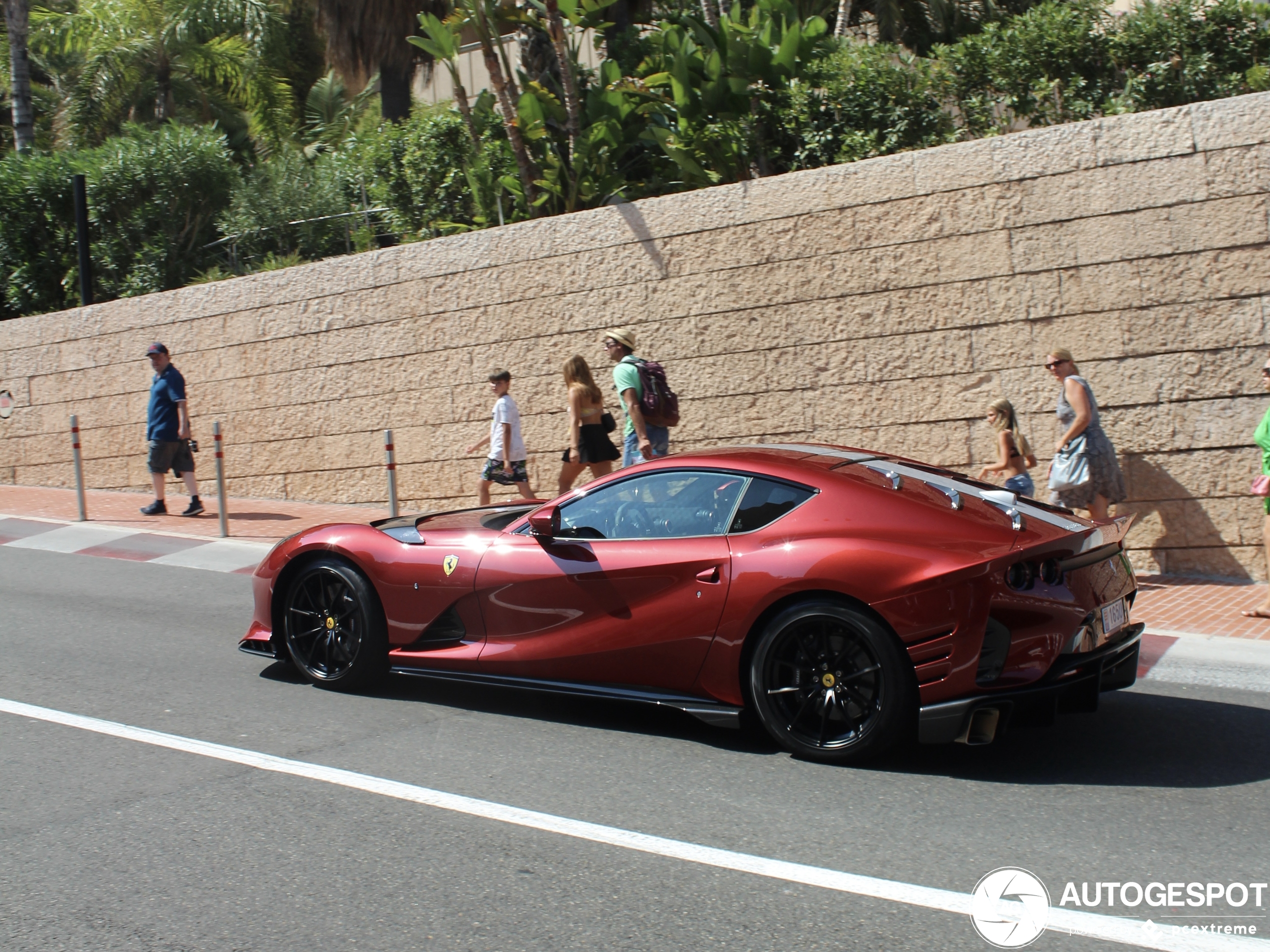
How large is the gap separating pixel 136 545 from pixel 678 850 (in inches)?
347

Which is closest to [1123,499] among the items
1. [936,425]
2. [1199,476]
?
[1199,476]

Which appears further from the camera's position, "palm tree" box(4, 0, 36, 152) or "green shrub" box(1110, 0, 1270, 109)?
"palm tree" box(4, 0, 36, 152)

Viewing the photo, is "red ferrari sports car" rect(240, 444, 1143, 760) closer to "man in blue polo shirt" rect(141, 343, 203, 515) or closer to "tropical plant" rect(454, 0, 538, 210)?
"man in blue polo shirt" rect(141, 343, 203, 515)

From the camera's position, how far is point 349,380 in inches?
531

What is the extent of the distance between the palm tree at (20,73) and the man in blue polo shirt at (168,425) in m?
10.5

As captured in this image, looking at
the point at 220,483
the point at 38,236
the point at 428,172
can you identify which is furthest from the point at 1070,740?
the point at 38,236

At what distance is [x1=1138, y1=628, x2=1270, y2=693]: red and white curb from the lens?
613cm

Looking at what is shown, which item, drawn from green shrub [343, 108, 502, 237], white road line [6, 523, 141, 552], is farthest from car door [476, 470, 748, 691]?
green shrub [343, 108, 502, 237]

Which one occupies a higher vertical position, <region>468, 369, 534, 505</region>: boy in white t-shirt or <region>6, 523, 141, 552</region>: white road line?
<region>468, 369, 534, 505</region>: boy in white t-shirt

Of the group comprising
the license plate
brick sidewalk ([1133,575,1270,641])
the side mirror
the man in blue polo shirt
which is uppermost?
the man in blue polo shirt

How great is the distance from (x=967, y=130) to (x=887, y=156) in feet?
5.14

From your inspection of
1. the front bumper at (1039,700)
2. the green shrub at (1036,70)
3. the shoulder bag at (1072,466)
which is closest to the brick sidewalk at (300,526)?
the shoulder bag at (1072,466)

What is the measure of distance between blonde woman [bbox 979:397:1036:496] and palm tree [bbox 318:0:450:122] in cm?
1241

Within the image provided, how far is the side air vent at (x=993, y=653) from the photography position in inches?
179
